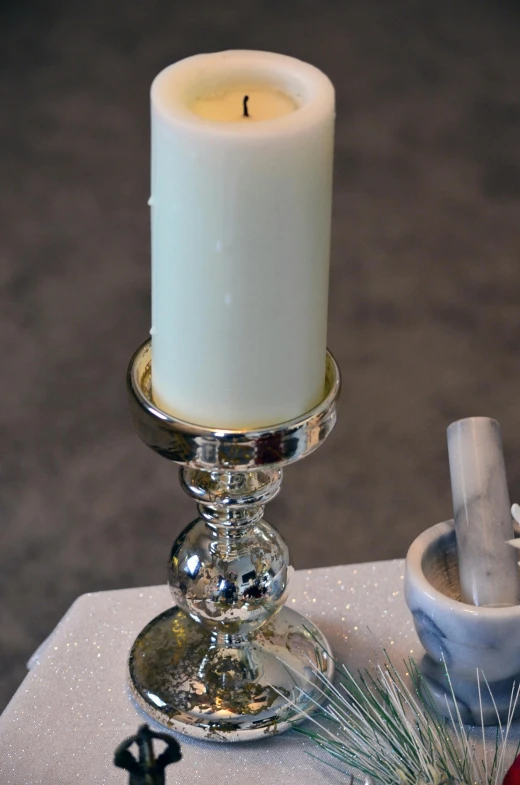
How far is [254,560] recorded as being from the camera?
0.72 meters

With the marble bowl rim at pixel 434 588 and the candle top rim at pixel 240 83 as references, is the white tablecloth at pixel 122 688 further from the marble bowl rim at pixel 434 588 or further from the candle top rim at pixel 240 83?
the candle top rim at pixel 240 83

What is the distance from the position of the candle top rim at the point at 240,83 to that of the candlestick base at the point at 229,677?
0.36 metres

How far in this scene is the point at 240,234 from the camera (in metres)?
0.56

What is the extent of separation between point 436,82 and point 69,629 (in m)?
1.91

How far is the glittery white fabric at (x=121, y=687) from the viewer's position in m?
0.70

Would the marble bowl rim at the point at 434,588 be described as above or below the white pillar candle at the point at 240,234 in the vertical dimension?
below

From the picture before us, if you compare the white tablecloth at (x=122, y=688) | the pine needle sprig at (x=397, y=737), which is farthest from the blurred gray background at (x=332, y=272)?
the pine needle sprig at (x=397, y=737)

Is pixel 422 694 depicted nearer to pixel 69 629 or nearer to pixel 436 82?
pixel 69 629

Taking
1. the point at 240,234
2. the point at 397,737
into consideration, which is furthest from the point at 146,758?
the point at 240,234

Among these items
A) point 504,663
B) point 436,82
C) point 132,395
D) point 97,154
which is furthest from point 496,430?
point 436,82

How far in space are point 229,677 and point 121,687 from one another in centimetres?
8

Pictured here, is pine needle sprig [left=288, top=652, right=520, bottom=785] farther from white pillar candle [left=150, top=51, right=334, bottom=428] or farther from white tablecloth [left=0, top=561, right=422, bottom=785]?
white pillar candle [left=150, top=51, right=334, bottom=428]

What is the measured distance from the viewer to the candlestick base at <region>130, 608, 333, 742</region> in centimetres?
72

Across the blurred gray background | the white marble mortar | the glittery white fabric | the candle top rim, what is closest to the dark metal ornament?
the glittery white fabric
